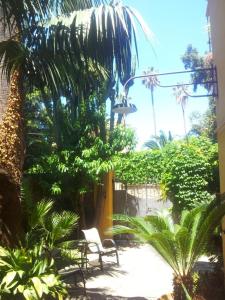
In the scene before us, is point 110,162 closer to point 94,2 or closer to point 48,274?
point 94,2

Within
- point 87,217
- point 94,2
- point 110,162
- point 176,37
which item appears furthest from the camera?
point 87,217

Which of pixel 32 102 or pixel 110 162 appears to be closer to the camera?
pixel 110 162

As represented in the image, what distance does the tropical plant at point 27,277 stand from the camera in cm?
523

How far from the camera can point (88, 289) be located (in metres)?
7.70

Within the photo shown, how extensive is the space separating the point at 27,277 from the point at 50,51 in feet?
11.5

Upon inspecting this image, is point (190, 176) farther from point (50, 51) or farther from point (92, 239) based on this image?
point (50, 51)

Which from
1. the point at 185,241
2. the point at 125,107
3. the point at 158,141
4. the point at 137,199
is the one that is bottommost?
the point at 185,241

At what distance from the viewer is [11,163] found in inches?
252

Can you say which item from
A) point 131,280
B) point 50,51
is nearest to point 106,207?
point 131,280

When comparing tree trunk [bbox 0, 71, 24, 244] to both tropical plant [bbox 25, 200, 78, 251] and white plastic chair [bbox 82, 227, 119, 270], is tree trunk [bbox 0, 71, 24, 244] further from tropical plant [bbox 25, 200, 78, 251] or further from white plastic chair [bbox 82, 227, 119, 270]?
white plastic chair [bbox 82, 227, 119, 270]

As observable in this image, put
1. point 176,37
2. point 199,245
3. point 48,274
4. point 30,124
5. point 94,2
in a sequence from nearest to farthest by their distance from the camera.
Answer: point 48,274, point 199,245, point 94,2, point 176,37, point 30,124

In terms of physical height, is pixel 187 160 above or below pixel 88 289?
above

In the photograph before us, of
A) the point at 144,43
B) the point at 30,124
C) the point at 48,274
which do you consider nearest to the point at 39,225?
the point at 48,274

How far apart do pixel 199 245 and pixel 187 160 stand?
258 inches
